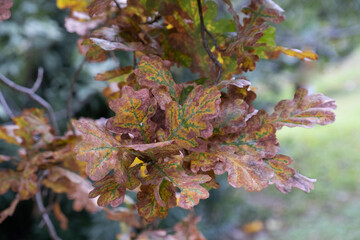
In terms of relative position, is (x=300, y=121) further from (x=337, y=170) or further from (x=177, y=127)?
(x=337, y=170)

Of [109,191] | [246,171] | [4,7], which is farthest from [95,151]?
[4,7]

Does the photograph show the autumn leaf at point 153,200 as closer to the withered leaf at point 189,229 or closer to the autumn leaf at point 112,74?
the autumn leaf at point 112,74

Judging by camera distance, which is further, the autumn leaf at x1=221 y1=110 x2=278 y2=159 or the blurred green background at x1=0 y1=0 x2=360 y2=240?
the blurred green background at x1=0 y1=0 x2=360 y2=240

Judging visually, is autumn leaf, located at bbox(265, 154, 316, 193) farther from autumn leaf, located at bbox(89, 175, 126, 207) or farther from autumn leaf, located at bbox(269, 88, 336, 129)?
autumn leaf, located at bbox(89, 175, 126, 207)

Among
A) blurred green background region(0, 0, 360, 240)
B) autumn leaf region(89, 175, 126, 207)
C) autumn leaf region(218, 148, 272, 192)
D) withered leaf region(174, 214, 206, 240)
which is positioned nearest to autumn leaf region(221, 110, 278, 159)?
autumn leaf region(218, 148, 272, 192)

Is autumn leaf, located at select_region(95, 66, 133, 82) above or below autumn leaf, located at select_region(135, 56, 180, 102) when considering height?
below

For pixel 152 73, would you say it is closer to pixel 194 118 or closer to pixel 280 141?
pixel 194 118
